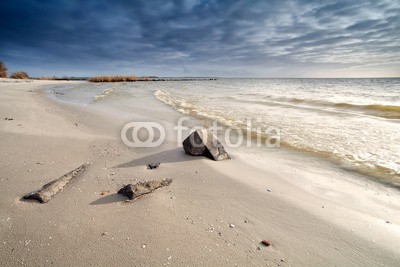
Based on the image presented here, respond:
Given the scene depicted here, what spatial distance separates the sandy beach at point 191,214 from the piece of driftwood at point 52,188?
0.07 meters

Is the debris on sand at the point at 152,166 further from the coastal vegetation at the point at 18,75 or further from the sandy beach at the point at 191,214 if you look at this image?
the coastal vegetation at the point at 18,75

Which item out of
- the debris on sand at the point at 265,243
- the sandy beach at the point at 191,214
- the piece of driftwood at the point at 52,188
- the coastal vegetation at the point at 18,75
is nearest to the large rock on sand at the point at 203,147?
the sandy beach at the point at 191,214

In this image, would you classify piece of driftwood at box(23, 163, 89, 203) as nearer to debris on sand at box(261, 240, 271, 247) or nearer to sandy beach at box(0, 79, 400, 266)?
sandy beach at box(0, 79, 400, 266)

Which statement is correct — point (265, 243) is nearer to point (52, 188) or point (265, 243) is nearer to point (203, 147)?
point (203, 147)

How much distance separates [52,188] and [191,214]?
170 cm

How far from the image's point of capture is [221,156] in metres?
4.25

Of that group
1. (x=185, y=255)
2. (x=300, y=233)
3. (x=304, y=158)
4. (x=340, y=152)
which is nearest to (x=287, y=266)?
(x=300, y=233)

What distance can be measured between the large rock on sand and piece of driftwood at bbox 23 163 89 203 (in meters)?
1.92

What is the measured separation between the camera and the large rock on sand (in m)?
4.16

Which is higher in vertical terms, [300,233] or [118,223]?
[118,223]

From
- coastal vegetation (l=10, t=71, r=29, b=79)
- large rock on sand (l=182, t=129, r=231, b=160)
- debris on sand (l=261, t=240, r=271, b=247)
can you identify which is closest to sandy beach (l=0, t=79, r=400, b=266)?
debris on sand (l=261, t=240, r=271, b=247)

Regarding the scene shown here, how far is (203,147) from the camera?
4.16 meters

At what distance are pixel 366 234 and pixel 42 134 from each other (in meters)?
5.92

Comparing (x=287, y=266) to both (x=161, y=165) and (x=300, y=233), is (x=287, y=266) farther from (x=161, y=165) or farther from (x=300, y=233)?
(x=161, y=165)
